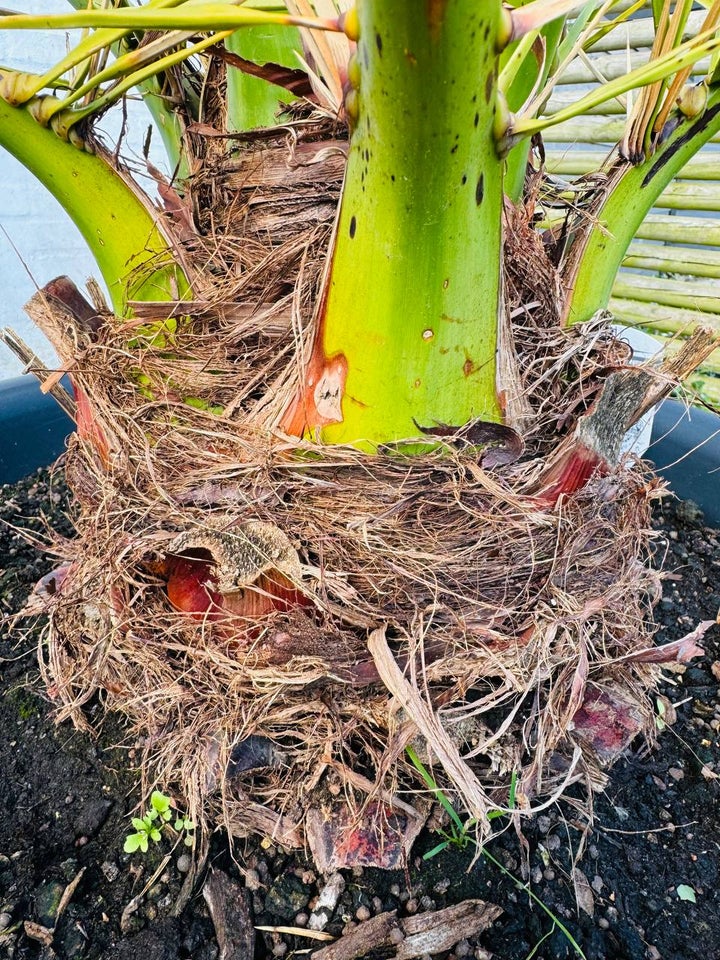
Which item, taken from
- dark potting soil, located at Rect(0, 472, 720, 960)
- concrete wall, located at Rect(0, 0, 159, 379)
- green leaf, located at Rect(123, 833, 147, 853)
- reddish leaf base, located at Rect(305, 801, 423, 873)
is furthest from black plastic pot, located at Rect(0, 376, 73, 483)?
reddish leaf base, located at Rect(305, 801, 423, 873)

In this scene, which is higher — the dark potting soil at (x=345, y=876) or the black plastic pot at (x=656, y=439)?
the black plastic pot at (x=656, y=439)

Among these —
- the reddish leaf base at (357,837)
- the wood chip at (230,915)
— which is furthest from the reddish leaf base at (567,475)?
the wood chip at (230,915)

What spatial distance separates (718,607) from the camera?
3.51 ft

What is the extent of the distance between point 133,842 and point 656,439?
106 centimetres

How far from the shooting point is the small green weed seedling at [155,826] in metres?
0.71

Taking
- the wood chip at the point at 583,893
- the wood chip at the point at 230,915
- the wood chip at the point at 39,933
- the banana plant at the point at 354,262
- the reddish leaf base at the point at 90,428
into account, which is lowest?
the wood chip at the point at 583,893

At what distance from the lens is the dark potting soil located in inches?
25.4

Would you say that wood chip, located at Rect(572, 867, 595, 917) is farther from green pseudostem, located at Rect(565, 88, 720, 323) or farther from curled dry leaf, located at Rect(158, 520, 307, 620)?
green pseudostem, located at Rect(565, 88, 720, 323)

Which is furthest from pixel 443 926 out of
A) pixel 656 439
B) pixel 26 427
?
pixel 26 427

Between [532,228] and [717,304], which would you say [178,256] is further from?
[717,304]

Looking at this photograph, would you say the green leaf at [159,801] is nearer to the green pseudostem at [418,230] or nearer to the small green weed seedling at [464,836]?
the small green weed seedling at [464,836]

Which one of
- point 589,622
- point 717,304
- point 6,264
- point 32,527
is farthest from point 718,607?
point 6,264

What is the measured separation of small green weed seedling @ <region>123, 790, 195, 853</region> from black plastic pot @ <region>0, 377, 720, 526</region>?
775mm

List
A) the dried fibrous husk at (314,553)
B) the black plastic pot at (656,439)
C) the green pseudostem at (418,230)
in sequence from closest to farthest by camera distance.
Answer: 1. the green pseudostem at (418,230)
2. the dried fibrous husk at (314,553)
3. the black plastic pot at (656,439)
